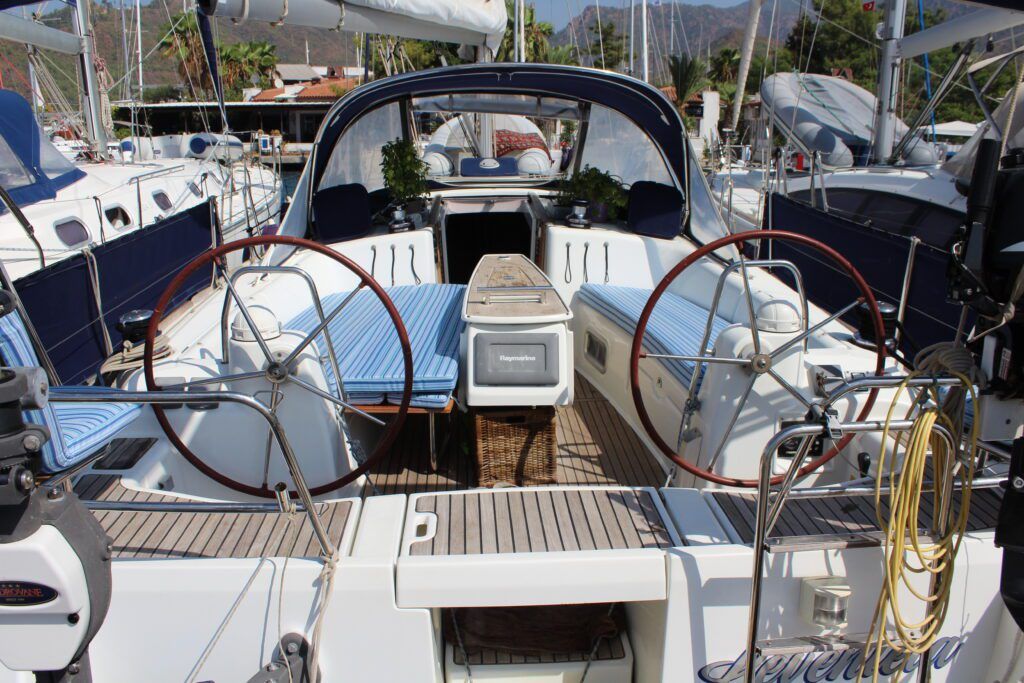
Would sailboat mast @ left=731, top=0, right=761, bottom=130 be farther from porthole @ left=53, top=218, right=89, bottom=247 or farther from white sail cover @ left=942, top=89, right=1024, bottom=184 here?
porthole @ left=53, top=218, right=89, bottom=247

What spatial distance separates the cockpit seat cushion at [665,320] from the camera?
3035 mm

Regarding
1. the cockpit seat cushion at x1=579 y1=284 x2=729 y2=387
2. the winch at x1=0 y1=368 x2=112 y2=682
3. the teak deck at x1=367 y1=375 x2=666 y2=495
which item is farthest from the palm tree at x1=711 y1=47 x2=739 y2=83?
the winch at x1=0 y1=368 x2=112 y2=682

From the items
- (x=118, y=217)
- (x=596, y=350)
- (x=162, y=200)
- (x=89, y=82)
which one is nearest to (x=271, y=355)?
(x=596, y=350)

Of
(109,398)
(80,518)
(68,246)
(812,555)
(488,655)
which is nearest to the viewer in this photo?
(80,518)

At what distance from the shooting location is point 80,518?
157 cm

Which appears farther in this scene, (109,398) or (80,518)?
(109,398)

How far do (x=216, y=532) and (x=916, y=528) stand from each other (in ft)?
5.88

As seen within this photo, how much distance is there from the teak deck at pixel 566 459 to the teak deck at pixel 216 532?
79 cm

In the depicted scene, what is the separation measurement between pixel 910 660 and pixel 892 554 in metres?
0.37

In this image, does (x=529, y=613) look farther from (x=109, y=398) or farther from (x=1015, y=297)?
(x=1015, y=297)

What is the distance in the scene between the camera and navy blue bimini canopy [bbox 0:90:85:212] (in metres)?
6.41

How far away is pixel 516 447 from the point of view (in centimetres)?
276

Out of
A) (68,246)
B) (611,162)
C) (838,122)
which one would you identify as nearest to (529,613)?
(611,162)

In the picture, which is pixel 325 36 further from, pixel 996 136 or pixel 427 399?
pixel 427 399
